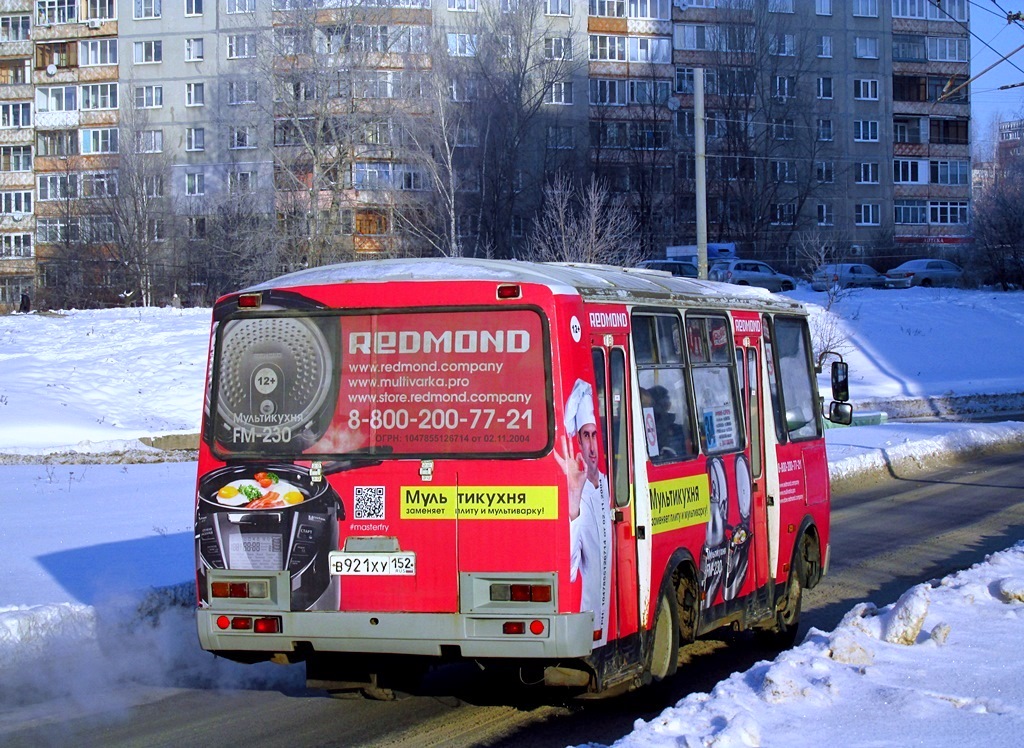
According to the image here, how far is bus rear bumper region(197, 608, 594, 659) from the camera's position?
6543 millimetres

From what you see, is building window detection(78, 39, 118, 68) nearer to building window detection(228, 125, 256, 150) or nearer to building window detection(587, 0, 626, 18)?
building window detection(228, 125, 256, 150)

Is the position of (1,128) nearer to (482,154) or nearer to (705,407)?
(482,154)

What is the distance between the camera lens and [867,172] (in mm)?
83562

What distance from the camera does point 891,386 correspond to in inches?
1655

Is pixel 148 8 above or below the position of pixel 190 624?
above

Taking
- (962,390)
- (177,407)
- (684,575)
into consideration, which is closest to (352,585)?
(684,575)

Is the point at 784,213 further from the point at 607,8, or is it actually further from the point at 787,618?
the point at 787,618

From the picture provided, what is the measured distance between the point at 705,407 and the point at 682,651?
2144mm

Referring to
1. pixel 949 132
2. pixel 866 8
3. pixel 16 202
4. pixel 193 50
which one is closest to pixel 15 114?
pixel 16 202

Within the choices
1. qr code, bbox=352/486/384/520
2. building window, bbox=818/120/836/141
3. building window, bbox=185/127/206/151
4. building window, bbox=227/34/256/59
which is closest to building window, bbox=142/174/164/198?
building window, bbox=185/127/206/151

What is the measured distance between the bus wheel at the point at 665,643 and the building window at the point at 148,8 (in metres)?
75.4

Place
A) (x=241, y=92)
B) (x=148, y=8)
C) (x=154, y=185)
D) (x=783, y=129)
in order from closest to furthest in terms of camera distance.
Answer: (x=241, y=92)
(x=154, y=185)
(x=783, y=129)
(x=148, y=8)

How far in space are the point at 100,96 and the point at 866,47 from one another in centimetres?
4734

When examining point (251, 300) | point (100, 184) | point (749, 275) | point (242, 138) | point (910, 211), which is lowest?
point (251, 300)
